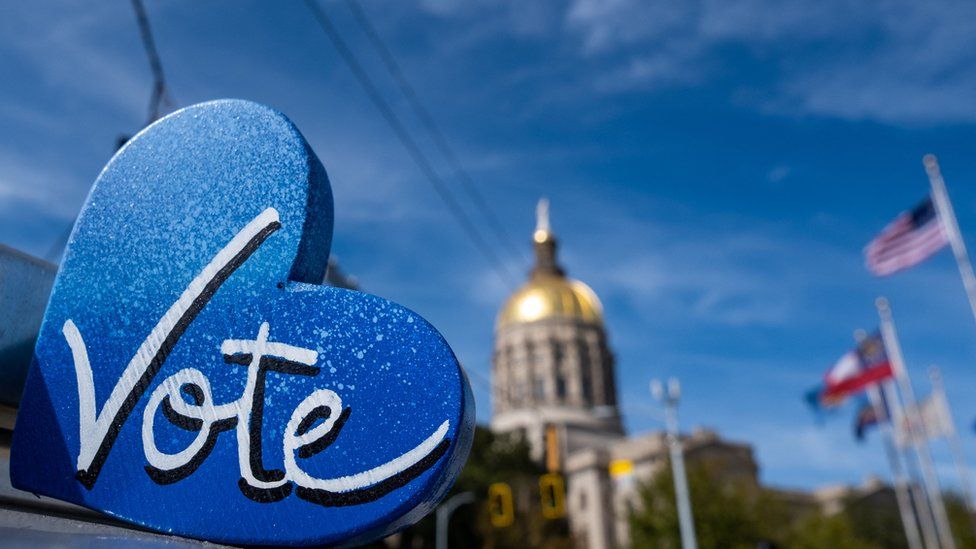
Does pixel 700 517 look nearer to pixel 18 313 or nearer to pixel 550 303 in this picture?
pixel 18 313

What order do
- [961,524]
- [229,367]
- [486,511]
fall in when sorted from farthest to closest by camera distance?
[961,524], [486,511], [229,367]

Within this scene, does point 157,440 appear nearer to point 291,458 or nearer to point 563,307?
point 291,458

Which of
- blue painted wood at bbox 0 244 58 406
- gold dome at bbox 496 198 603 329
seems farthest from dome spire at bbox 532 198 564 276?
blue painted wood at bbox 0 244 58 406

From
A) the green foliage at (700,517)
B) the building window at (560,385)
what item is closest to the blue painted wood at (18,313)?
the green foliage at (700,517)

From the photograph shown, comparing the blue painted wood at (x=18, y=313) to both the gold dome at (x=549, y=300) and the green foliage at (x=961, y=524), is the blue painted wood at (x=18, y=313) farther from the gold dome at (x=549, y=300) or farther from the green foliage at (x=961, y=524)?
the gold dome at (x=549, y=300)

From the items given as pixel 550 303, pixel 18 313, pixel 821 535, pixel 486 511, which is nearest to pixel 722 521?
pixel 821 535

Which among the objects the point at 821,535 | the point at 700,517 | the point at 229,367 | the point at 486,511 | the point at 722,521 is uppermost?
the point at 486,511

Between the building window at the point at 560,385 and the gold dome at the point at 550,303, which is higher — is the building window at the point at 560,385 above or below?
below

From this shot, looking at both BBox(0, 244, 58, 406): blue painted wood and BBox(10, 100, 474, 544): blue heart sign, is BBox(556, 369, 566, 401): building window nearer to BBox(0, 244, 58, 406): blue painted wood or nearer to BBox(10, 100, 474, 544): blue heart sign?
BBox(0, 244, 58, 406): blue painted wood
